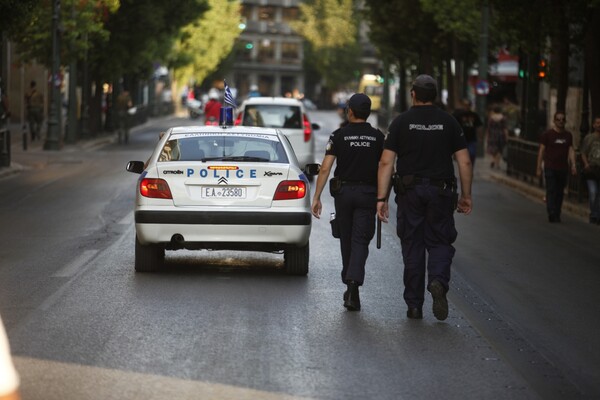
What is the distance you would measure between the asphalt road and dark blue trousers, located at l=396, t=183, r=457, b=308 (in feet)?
1.13

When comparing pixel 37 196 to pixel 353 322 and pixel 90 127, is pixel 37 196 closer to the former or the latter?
pixel 353 322

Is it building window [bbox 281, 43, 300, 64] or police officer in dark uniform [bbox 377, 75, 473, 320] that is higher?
building window [bbox 281, 43, 300, 64]

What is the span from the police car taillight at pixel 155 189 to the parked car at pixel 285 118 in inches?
570

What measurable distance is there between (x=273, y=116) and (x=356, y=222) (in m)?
17.3

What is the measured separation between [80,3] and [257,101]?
16.5 m

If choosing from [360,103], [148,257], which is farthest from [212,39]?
[360,103]

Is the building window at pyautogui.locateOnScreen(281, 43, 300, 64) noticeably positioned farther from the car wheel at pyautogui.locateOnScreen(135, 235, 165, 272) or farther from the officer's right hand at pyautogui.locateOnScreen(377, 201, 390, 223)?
the officer's right hand at pyautogui.locateOnScreen(377, 201, 390, 223)

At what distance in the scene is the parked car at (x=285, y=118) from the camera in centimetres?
2808

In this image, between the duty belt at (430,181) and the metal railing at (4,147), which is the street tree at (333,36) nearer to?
the metal railing at (4,147)

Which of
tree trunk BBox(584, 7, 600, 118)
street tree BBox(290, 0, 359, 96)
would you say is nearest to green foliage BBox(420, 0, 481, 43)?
tree trunk BBox(584, 7, 600, 118)

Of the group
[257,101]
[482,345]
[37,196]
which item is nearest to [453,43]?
[257,101]

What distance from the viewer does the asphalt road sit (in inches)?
324

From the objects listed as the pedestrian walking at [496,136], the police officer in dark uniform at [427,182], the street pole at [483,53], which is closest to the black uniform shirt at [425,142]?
the police officer in dark uniform at [427,182]

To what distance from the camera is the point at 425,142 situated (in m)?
10.8
